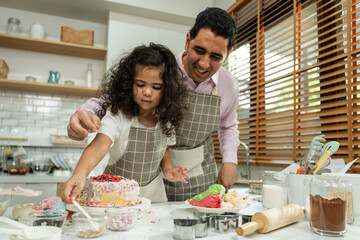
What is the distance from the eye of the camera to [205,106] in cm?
161

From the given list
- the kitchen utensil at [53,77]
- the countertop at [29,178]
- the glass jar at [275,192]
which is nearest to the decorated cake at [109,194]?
the glass jar at [275,192]

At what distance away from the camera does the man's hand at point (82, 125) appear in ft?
3.29

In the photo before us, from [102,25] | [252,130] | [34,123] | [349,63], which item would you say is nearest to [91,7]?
[102,25]

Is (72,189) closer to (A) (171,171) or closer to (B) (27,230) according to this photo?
(B) (27,230)

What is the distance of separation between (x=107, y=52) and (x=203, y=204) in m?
2.67

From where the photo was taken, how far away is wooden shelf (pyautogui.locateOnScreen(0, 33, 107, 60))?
3031 millimetres

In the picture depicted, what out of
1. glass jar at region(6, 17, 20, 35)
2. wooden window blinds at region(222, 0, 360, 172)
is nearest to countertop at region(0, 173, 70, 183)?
glass jar at region(6, 17, 20, 35)

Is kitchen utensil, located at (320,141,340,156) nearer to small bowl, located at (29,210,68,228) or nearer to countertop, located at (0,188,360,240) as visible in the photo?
countertop, located at (0,188,360,240)

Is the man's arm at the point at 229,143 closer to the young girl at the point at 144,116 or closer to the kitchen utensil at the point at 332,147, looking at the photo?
the young girl at the point at 144,116

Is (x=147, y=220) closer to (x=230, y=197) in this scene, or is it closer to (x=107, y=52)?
(x=230, y=197)

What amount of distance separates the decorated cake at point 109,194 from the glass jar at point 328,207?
23.0 inches

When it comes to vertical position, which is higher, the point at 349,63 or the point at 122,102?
the point at 349,63

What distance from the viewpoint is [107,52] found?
129 inches

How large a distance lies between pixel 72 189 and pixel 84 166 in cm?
14
